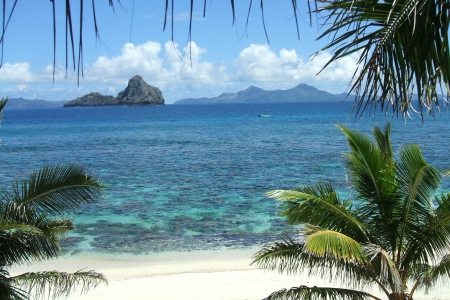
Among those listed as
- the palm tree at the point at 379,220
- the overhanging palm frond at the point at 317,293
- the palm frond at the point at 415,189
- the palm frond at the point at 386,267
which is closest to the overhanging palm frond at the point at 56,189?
the palm tree at the point at 379,220

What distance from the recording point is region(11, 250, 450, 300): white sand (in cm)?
1317

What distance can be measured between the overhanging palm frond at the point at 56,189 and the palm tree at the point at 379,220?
298cm

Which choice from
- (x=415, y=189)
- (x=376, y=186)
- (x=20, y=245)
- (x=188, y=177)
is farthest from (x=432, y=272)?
(x=188, y=177)

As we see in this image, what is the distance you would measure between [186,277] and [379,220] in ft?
26.5

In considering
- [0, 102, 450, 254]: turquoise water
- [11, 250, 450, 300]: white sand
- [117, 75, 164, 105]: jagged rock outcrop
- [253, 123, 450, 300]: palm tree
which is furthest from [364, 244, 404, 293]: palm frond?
[117, 75, 164, 105]: jagged rock outcrop

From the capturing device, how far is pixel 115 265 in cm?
1661

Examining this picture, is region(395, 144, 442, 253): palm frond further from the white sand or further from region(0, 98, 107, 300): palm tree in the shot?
region(0, 98, 107, 300): palm tree

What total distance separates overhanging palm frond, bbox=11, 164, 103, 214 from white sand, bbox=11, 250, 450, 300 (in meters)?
4.99

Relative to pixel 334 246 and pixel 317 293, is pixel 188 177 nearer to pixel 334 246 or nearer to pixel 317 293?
pixel 317 293

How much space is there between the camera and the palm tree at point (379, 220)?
Result: 7527 millimetres

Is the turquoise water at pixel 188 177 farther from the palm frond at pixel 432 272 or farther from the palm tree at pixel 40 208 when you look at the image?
the palm frond at pixel 432 272

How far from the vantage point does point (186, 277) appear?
48.6 ft

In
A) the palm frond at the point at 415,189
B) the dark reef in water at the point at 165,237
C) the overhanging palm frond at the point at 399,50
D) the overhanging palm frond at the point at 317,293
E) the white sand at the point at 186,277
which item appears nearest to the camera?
the overhanging palm frond at the point at 399,50

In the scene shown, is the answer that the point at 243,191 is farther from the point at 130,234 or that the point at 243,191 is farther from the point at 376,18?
the point at 376,18
